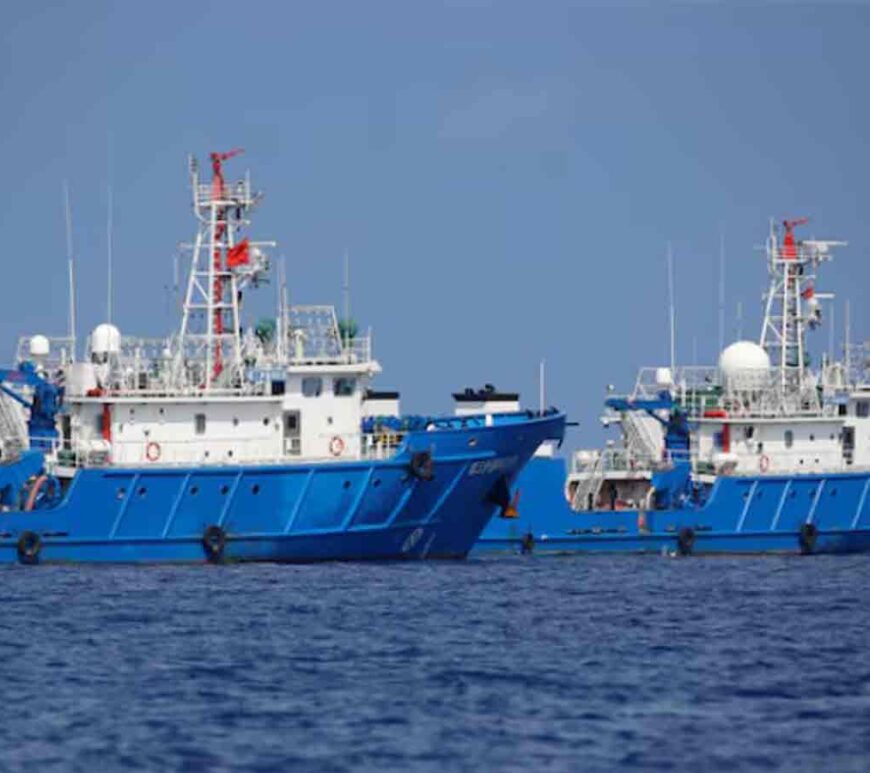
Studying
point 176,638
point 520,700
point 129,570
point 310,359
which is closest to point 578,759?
point 520,700

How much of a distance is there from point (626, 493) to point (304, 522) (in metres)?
12.4

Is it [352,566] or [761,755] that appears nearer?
[761,755]

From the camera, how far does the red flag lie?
5406 centimetres

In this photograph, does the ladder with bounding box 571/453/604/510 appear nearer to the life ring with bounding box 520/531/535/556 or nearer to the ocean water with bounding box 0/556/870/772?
the life ring with bounding box 520/531/535/556

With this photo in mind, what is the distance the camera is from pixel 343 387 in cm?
5416

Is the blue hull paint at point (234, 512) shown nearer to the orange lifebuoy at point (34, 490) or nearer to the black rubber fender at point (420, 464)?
the black rubber fender at point (420, 464)

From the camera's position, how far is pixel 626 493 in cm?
6231

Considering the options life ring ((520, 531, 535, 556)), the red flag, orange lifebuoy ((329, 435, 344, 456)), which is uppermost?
the red flag

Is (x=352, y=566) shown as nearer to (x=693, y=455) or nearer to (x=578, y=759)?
(x=693, y=455)

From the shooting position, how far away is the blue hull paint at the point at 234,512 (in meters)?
51.5

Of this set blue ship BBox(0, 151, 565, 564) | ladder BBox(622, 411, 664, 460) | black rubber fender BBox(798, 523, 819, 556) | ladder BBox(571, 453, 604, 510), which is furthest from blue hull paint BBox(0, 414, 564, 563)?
ladder BBox(622, 411, 664, 460)

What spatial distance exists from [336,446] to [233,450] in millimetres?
2022

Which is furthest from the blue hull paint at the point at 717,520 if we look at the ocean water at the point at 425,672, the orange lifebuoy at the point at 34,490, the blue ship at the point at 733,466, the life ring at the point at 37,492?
the orange lifebuoy at the point at 34,490

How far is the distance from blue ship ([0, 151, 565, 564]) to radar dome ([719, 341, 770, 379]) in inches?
306
